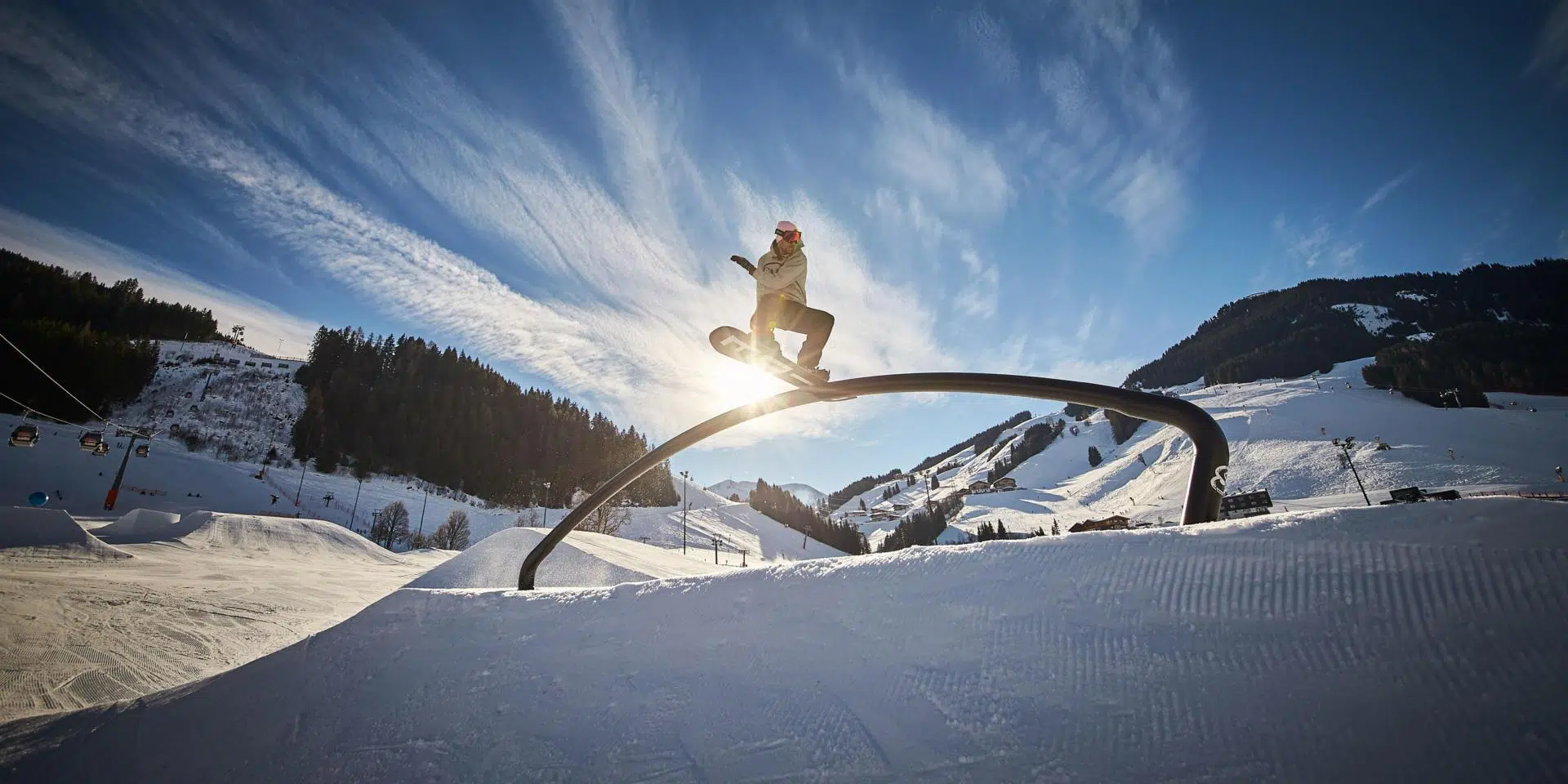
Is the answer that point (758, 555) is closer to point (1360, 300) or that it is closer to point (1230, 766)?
point (1230, 766)

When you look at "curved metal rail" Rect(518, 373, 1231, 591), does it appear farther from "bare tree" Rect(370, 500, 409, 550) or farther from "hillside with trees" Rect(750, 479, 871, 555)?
"hillside with trees" Rect(750, 479, 871, 555)

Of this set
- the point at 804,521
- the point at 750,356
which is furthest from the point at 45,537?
the point at 804,521

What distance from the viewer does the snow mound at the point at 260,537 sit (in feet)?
77.5

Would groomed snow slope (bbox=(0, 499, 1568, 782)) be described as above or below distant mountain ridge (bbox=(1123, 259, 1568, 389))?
below

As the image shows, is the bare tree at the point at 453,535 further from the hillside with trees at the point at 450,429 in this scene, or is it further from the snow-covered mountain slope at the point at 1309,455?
the snow-covered mountain slope at the point at 1309,455

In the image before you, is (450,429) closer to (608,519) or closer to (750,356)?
(608,519)

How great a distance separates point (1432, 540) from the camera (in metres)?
2.56

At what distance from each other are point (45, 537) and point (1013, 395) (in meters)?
26.3

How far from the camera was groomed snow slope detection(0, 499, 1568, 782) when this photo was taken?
2143 millimetres

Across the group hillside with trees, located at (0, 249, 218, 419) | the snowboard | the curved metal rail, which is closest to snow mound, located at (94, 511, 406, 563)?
the curved metal rail

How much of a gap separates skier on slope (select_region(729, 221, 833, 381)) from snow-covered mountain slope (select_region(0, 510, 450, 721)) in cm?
607

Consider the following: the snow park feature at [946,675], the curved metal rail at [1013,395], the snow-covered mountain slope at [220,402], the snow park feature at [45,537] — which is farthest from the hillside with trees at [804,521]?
the snow-covered mountain slope at [220,402]

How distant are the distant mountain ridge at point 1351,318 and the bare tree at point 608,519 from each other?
13755cm

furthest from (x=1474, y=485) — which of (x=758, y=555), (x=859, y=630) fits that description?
(x=859, y=630)
